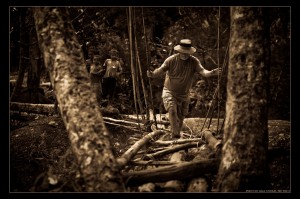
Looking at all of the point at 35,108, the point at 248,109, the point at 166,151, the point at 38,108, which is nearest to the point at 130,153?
the point at 166,151

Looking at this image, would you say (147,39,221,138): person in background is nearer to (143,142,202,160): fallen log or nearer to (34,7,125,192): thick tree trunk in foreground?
(143,142,202,160): fallen log

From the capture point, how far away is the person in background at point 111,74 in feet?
29.6

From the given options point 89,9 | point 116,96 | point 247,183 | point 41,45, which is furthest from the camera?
point 116,96

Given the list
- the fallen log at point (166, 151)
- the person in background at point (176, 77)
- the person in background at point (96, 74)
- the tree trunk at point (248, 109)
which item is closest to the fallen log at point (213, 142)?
the fallen log at point (166, 151)

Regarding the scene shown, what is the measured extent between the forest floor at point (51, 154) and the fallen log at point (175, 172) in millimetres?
655

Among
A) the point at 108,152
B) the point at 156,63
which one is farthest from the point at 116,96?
the point at 108,152

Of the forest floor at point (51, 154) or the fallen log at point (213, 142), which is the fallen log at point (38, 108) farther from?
the fallen log at point (213, 142)

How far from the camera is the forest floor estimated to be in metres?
3.41

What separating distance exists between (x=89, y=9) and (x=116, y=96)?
10.0 ft

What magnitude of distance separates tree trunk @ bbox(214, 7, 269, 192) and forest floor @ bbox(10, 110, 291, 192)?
63 cm

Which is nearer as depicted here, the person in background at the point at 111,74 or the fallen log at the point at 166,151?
the fallen log at the point at 166,151

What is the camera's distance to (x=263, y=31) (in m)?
3.27
